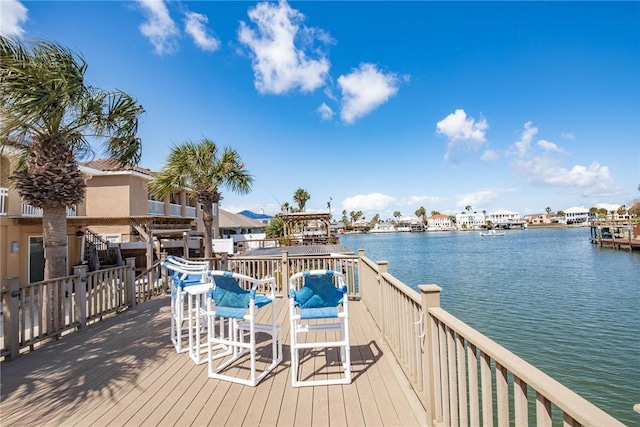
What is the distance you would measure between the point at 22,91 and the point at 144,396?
4.16m

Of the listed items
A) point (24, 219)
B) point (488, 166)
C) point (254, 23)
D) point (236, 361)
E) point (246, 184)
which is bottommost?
point (236, 361)

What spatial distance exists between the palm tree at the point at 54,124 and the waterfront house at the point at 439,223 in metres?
117

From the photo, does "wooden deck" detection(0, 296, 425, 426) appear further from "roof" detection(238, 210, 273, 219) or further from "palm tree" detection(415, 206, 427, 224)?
"palm tree" detection(415, 206, 427, 224)

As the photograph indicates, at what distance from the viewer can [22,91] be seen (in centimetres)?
397

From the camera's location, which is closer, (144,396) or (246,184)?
(144,396)

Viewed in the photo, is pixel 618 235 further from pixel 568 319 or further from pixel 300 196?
pixel 300 196

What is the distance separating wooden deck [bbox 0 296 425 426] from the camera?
7.72 feet

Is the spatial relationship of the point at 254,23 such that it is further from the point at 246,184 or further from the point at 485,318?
the point at 485,318

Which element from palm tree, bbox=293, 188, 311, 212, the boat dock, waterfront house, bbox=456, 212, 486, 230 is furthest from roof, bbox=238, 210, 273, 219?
waterfront house, bbox=456, 212, 486, 230

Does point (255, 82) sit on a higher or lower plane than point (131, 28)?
higher

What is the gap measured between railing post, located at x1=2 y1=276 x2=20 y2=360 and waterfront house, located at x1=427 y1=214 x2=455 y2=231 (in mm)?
118725

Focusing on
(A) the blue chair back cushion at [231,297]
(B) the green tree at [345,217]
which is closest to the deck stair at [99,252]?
(A) the blue chair back cushion at [231,297]

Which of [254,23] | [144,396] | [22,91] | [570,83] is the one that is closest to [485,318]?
[144,396]

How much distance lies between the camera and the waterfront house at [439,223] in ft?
376
